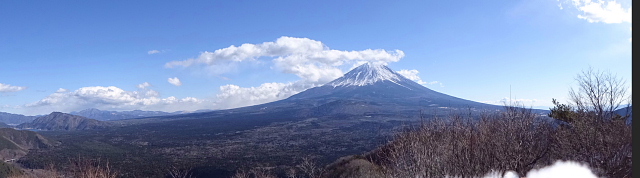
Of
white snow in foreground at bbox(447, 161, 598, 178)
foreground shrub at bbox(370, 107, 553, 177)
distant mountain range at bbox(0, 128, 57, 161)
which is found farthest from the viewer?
distant mountain range at bbox(0, 128, 57, 161)

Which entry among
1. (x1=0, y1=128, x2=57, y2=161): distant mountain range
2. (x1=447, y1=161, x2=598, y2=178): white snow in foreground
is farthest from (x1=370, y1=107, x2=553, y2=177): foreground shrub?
(x1=0, y1=128, x2=57, y2=161): distant mountain range

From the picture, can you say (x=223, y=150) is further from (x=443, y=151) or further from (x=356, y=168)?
(x=443, y=151)

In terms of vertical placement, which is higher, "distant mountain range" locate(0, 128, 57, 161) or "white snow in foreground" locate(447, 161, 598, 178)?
"white snow in foreground" locate(447, 161, 598, 178)

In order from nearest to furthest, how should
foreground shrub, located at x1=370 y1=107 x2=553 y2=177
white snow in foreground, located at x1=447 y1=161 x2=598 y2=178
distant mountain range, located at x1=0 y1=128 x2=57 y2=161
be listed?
white snow in foreground, located at x1=447 y1=161 x2=598 y2=178 < foreground shrub, located at x1=370 y1=107 x2=553 y2=177 < distant mountain range, located at x1=0 y1=128 x2=57 y2=161

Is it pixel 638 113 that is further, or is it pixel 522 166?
pixel 522 166

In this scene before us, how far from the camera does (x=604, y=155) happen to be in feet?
44.6

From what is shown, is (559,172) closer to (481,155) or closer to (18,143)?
(481,155)

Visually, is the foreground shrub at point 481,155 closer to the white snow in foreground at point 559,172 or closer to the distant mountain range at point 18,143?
the white snow in foreground at point 559,172

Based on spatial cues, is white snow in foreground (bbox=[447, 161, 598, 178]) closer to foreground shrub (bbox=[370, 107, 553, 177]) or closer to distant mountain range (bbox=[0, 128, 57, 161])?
foreground shrub (bbox=[370, 107, 553, 177])

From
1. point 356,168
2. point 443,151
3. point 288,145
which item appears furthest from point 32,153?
point 443,151

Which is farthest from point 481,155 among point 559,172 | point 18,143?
point 18,143

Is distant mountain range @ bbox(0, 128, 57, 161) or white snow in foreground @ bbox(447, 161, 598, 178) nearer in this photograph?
white snow in foreground @ bbox(447, 161, 598, 178)

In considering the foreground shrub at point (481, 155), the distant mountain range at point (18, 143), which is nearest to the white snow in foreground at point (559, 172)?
the foreground shrub at point (481, 155)

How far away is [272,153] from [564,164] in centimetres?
8363
